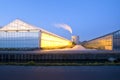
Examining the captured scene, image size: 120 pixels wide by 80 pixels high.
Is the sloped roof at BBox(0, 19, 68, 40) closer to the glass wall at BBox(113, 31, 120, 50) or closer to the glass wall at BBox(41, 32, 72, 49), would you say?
the glass wall at BBox(41, 32, 72, 49)

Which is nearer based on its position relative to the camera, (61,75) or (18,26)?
(61,75)

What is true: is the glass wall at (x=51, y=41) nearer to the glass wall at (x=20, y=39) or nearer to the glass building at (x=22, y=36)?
the glass building at (x=22, y=36)

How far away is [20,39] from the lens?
201 feet

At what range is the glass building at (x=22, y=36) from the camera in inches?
2395

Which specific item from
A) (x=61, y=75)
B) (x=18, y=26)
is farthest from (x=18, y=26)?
(x=61, y=75)


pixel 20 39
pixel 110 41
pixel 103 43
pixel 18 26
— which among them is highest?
pixel 18 26

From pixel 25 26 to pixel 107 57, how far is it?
22655 millimetres

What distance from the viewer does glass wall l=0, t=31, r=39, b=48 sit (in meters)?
60.8

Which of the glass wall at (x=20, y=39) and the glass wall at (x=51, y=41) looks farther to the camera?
the glass wall at (x=51, y=41)

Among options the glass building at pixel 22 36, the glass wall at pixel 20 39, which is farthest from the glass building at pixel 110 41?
the glass wall at pixel 20 39

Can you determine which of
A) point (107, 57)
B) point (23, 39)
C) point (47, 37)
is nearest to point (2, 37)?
point (23, 39)

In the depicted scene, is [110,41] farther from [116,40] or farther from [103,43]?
[103,43]

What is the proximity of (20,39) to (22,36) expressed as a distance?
2.42ft

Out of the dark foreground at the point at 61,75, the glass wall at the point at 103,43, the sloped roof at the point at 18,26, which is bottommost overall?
the dark foreground at the point at 61,75
